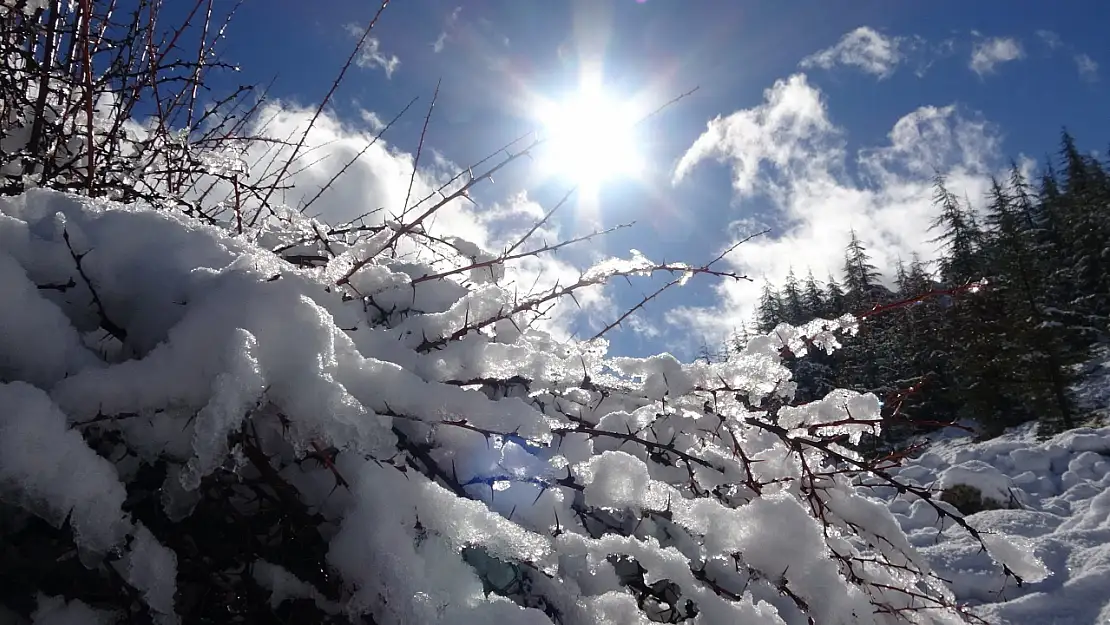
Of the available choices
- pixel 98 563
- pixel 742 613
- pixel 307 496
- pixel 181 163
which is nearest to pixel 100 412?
pixel 98 563

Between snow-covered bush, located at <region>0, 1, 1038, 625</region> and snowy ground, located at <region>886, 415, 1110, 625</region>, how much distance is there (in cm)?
119

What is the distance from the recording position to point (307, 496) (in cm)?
92

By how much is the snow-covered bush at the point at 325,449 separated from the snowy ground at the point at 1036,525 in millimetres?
1193

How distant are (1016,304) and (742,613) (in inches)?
933

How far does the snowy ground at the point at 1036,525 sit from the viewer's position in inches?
187

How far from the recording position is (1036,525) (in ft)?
22.3

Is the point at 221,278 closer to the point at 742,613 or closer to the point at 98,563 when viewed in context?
the point at 98,563

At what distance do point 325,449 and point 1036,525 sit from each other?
27.6 ft

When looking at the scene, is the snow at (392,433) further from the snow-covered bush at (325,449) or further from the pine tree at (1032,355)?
the pine tree at (1032,355)

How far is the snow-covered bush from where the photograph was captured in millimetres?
745

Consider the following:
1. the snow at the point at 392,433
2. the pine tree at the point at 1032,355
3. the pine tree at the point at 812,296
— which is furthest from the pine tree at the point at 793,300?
the snow at the point at 392,433

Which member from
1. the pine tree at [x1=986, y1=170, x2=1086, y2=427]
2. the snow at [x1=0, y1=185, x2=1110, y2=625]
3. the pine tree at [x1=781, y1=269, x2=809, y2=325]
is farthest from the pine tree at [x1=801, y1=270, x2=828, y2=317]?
the snow at [x1=0, y1=185, x2=1110, y2=625]

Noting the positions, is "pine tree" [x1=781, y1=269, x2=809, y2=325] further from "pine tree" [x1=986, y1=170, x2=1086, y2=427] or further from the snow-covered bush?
the snow-covered bush

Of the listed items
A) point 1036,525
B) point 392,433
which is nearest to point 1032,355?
point 1036,525
